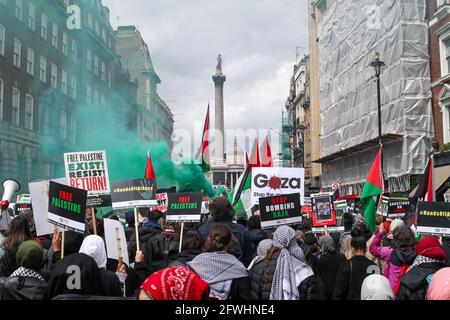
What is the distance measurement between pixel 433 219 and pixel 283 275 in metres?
2.80

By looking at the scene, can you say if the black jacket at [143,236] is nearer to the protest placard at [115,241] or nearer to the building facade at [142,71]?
the protest placard at [115,241]

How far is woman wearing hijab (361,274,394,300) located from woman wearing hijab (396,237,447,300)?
30.9 inches

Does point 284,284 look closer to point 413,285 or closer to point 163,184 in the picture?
point 413,285

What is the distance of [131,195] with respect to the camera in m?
8.11

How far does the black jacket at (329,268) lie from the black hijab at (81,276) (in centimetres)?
311

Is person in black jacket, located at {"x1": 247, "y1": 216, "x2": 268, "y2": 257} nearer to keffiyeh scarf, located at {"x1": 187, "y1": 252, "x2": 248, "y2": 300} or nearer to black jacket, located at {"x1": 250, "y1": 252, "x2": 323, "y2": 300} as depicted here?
black jacket, located at {"x1": 250, "y1": 252, "x2": 323, "y2": 300}

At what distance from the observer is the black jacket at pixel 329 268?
6.56m

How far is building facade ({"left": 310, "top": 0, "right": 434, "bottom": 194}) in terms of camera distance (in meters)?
25.2

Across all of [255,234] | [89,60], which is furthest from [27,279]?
[89,60]

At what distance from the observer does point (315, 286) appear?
4.83 metres

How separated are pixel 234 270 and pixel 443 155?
1860cm

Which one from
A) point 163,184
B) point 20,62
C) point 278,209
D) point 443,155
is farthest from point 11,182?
point 163,184

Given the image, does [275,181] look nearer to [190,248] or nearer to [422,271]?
[190,248]

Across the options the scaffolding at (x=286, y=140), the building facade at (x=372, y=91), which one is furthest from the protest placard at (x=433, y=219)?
the scaffolding at (x=286, y=140)
